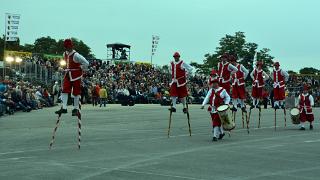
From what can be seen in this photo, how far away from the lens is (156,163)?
1165 cm

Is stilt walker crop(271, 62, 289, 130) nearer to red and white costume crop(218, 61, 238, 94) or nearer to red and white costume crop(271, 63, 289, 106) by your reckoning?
red and white costume crop(271, 63, 289, 106)

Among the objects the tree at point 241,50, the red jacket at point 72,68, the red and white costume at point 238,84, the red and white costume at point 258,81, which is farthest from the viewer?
the tree at point 241,50

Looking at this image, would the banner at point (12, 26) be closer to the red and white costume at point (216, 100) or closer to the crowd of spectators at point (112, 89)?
the crowd of spectators at point (112, 89)

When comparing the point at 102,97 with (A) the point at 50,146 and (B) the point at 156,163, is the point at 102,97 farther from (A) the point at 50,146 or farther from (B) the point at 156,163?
(B) the point at 156,163

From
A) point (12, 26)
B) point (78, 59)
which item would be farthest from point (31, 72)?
point (78, 59)

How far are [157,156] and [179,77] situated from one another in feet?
23.1

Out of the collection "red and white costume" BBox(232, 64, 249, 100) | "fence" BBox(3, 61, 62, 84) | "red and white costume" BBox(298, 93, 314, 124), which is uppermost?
"fence" BBox(3, 61, 62, 84)

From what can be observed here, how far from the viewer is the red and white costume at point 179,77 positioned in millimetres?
19453

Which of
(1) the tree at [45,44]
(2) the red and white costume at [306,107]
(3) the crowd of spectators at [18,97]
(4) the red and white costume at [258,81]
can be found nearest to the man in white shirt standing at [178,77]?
(4) the red and white costume at [258,81]

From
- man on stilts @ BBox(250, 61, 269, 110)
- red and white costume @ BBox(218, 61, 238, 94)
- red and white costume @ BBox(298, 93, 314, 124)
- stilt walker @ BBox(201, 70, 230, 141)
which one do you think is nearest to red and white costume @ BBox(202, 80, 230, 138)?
stilt walker @ BBox(201, 70, 230, 141)

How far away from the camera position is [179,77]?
769 inches

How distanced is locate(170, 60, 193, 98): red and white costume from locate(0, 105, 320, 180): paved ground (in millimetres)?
1478

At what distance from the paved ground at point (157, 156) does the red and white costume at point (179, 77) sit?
4.85 ft

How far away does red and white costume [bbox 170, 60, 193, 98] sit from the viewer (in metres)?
19.5
